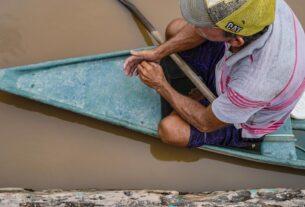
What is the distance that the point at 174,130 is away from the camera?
244 cm

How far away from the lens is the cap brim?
1636mm

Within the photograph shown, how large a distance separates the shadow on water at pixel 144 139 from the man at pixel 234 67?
188 mm

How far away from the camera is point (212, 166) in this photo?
8.96ft

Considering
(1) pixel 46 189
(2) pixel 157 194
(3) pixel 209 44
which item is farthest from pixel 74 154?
(3) pixel 209 44

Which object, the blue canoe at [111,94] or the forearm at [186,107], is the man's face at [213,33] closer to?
the forearm at [186,107]

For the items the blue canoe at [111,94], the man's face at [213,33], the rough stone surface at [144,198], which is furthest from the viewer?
the blue canoe at [111,94]

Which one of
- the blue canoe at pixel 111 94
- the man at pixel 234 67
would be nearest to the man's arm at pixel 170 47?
the man at pixel 234 67

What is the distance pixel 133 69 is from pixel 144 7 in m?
0.67

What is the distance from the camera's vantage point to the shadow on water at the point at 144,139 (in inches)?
104

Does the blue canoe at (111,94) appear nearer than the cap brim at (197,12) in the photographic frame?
No

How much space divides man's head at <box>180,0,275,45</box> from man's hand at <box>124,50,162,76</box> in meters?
0.70

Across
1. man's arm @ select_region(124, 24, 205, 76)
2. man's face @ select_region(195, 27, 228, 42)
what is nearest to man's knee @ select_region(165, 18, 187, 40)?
man's arm @ select_region(124, 24, 205, 76)

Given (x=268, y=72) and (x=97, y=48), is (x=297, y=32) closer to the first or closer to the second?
(x=268, y=72)

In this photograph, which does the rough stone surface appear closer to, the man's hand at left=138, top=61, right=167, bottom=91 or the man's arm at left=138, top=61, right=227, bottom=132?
the man's arm at left=138, top=61, right=227, bottom=132
